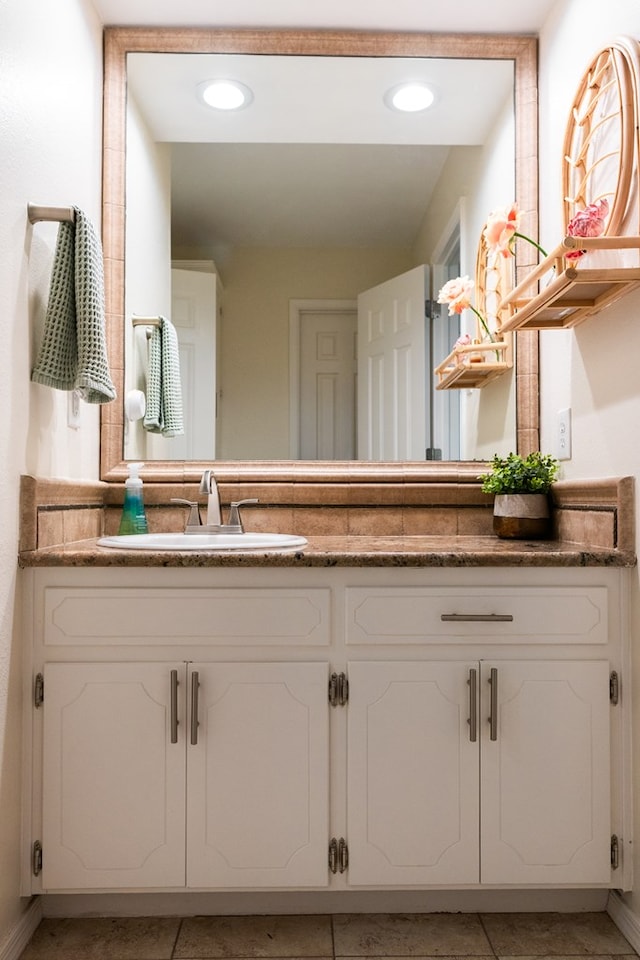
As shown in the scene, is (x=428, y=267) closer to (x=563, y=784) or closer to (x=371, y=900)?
(x=563, y=784)

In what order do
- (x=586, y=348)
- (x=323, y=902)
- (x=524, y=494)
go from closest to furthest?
(x=323, y=902) → (x=586, y=348) → (x=524, y=494)

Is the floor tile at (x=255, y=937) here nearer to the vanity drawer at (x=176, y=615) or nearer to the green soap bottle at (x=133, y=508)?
the vanity drawer at (x=176, y=615)

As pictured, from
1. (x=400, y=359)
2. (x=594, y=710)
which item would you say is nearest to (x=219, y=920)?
(x=594, y=710)

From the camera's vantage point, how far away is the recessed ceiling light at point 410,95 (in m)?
1.93

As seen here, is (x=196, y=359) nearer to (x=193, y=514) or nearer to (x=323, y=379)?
(x=323, y=379)

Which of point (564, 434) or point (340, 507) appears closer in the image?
point (564, 434)

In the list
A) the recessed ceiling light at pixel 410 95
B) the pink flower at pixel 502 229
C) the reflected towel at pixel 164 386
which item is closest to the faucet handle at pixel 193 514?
the reflected towel at pixel 164 386

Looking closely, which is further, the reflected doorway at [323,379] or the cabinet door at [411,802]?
the reflected doorway at [323,379]

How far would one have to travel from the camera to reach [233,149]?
1938 millimetres

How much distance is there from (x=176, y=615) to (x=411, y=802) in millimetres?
619

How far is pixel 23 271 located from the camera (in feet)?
4.54

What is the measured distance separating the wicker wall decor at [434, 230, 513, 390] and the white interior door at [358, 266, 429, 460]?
8 cm

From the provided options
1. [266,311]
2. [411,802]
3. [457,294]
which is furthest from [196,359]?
[411,802]

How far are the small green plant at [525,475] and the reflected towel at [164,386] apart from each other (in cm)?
90
